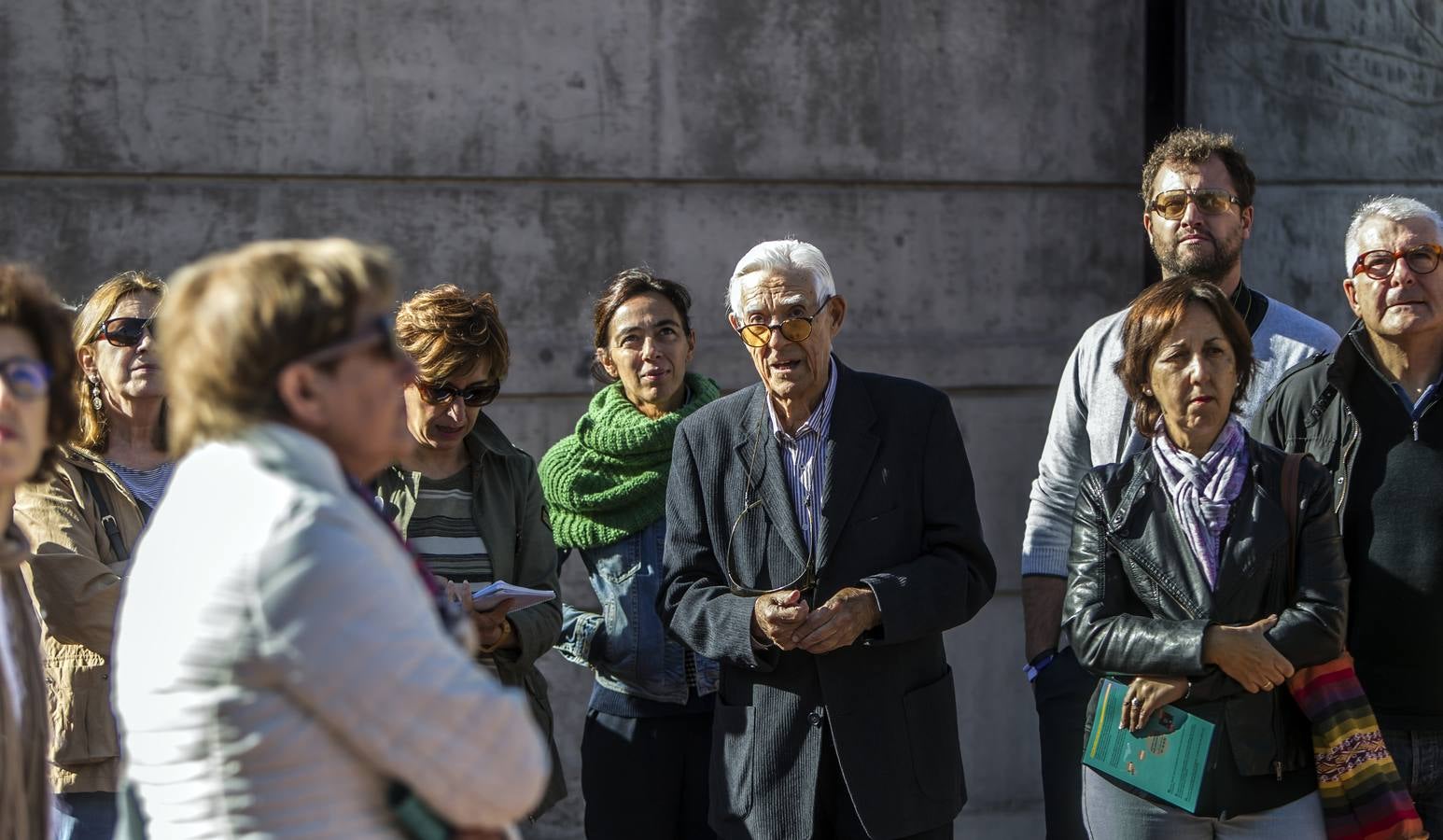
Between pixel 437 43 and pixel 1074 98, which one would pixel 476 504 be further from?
pixel 1074 98

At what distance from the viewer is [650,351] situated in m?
4.45

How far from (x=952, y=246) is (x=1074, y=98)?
0.78m

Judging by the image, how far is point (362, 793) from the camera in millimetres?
1811

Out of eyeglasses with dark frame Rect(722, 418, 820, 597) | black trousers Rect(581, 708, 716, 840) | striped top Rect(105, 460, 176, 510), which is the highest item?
striped top Rect(105, 460, 176, 510)

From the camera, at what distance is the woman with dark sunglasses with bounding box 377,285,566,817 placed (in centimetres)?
393

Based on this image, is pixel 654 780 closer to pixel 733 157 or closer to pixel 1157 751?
pixel 1157 751

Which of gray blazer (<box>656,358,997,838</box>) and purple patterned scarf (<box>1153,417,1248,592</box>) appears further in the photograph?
gray blazer (<box>656,358,997,838</box>)

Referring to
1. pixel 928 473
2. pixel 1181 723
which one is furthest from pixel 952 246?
pixel 1181 723

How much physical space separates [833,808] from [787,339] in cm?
112

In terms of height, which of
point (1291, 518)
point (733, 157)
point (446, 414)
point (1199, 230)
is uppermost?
point (733, 157)

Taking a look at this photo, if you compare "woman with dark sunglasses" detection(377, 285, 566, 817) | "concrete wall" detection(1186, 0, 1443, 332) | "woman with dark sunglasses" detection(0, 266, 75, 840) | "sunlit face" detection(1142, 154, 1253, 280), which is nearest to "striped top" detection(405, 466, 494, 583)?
"woman with dark sunglasses" detection(377, 285, 566, 817)

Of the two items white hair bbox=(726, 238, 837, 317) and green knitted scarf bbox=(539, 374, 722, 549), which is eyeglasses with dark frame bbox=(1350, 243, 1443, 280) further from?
green knitted scarf bbox=(539, 374, 722, 549)

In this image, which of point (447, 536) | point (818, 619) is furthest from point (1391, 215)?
point (447, 536)

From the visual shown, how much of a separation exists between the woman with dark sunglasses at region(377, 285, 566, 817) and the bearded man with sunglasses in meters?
1.31
